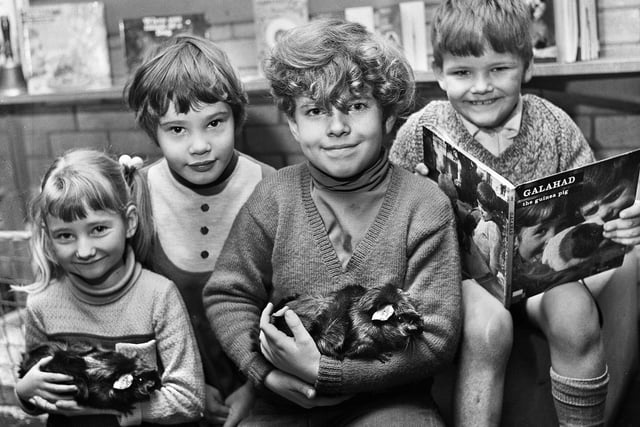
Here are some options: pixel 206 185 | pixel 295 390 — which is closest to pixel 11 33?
pixel 206 185

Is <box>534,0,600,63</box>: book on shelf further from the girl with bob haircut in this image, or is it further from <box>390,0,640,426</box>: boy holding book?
the girl with bob haircut

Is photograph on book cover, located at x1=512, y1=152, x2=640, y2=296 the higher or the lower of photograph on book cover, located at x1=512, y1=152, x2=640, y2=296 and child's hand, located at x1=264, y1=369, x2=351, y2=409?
the higher

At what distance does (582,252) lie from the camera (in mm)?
1714

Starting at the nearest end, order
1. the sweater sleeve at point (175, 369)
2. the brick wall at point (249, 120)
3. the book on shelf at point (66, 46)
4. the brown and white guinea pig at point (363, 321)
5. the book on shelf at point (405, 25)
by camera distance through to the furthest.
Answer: the brown and white guinea pig at point (363, 321) → the sweater sleeve at point (175, 369) → the brick wall at point (249, 120) → the book on shelf at point (405, 25) → the book on shelf at point (66, 46)

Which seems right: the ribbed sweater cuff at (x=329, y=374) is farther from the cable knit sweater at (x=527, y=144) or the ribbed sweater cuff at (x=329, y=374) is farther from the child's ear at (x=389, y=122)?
the cable knit sweater at (x=527, y=144)

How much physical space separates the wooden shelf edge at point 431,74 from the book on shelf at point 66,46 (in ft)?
0.17

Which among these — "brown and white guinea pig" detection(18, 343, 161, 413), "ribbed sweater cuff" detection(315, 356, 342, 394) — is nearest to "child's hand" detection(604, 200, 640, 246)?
"ribbed sweater cuff" detection(315, 356, 342, 394)

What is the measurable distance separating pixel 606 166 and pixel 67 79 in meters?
2.31

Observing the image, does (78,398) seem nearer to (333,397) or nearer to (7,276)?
(333,397)

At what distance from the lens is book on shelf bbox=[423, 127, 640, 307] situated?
1.57m

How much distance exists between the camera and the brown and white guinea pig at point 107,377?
166 centimetres

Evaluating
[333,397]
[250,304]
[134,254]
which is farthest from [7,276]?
[333,397]

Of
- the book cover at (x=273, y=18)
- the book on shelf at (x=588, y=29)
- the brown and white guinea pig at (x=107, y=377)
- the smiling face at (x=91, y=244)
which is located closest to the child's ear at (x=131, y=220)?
the smiling face at (x=91, y=244)

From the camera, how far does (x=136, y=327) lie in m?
1.75
